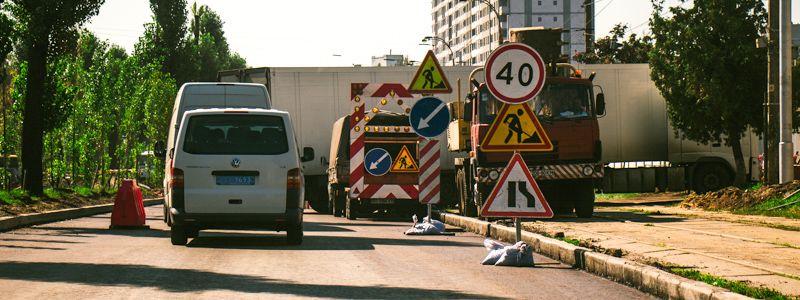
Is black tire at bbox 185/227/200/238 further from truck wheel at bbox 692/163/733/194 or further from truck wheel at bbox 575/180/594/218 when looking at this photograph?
truck wheel at bbox 692/163/733/194

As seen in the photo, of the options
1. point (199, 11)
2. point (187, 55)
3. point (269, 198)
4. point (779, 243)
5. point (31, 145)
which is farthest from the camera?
point (199, 11)

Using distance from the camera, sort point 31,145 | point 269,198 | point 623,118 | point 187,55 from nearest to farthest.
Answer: point 269,198 < point 31,145 < point 623,118 < point 187,55

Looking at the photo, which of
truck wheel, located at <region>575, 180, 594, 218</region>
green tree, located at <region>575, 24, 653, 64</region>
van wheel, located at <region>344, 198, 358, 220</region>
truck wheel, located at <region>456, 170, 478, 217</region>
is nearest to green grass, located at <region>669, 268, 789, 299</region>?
truck wheel, located at <region>575, 180, 594, 218</region>

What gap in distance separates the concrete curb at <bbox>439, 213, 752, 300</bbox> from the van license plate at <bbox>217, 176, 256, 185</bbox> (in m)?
3.69

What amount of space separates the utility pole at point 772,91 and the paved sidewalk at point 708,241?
4.78 meters

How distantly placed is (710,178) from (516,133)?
22938mm

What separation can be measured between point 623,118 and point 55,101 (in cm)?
1581

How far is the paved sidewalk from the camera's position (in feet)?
35.8

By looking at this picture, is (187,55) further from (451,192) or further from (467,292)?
(467,292)

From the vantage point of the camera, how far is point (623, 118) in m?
35.7

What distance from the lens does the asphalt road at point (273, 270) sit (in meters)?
10.3

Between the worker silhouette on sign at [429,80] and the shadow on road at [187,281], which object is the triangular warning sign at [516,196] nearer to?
the shadow on road at [187,281]

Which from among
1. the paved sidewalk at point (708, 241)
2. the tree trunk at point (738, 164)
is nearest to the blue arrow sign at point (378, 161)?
the paved sidewalk at point (708, 241)

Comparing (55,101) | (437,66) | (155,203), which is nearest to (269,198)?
(437,66)
